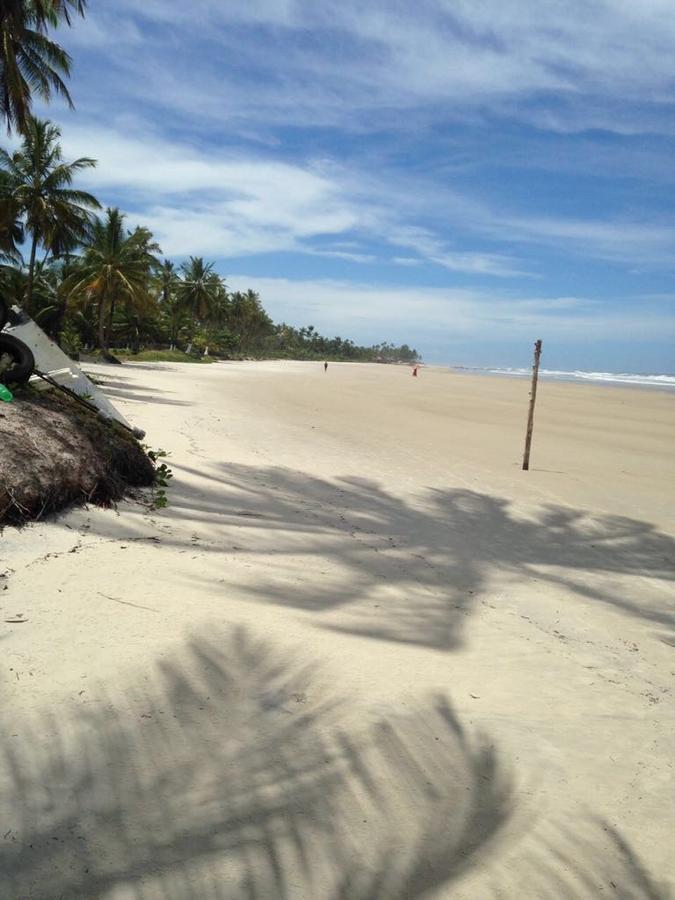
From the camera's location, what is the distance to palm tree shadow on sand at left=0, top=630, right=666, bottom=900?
212cm

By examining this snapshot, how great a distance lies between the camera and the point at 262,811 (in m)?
2.41

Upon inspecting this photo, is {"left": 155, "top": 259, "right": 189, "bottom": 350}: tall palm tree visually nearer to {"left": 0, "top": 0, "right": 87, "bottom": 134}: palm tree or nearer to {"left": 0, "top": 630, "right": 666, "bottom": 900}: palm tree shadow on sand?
{"left": 0, "top": 0, "right": 87, "bottom": 134}: palm tree

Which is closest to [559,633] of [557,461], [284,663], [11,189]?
[284,663]

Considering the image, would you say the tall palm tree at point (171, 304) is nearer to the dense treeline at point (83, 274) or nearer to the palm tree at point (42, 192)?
the dense treeline at point (83, 274)

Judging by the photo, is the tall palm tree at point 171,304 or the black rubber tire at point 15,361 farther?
the tall palm tree at point 171,304

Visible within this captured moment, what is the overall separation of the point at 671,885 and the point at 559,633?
2358 millimetres

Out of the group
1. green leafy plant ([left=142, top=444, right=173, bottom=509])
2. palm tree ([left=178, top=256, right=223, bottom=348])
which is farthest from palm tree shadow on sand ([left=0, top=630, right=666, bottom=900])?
palm tree ([left=178, top=256, right=223, bottom=348])

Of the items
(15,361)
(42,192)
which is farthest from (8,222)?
(15,361)

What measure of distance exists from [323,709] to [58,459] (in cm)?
301

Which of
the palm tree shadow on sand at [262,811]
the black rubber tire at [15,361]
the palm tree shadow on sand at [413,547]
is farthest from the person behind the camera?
the black rubber tire at [15,361]

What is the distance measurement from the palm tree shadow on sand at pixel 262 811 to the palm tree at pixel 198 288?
2378 inches

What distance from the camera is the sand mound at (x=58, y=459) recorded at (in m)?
4.45

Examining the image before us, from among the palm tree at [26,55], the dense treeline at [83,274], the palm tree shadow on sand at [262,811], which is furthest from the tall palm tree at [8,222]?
the palm tree shadow on sand at [262,811]

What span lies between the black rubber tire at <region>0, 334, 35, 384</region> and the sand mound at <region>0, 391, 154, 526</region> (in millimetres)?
200
